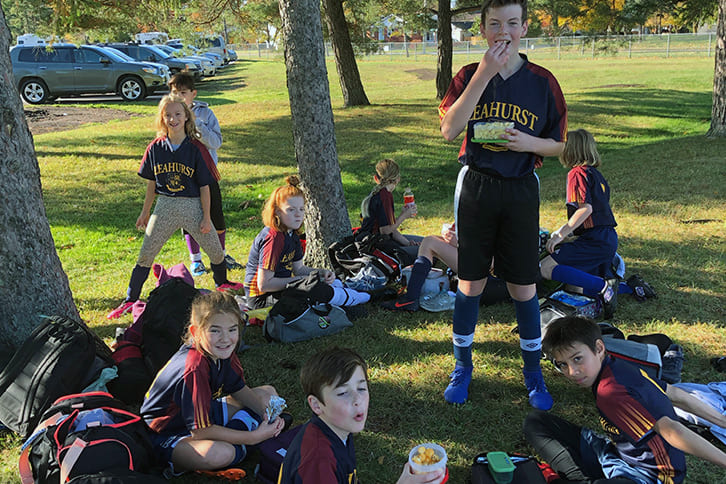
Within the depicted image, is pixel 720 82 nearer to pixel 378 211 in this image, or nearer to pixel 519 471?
pixel 378 211

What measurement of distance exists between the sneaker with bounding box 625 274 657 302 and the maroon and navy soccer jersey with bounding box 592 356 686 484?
7.16 feet

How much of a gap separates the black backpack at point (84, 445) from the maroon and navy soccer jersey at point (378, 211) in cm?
309

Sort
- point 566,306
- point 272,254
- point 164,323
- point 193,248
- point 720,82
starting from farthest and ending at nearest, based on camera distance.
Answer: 1. point 720,82
2. point 193,248
3. point 272,254
4. point 566,306
5. point 164,323

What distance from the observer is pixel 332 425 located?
92.2 inches

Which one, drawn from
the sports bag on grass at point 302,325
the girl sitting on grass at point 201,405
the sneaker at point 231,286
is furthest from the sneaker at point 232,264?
the girl sitting on grass at point 201,405

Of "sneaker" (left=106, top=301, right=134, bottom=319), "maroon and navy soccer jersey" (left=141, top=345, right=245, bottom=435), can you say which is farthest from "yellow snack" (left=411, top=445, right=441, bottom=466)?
"sneaker" (left=106, top=301, right=134, bottom=319)

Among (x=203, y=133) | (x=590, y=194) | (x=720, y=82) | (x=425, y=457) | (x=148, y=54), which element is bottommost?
(x=425, y=457)

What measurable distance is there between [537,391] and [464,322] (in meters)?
0.62

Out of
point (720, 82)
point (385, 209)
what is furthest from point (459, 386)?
point (720, 82)

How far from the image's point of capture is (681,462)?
2.65 meters

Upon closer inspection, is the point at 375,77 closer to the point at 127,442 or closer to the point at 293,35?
the point at 293,35

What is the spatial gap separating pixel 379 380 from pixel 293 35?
10.8ft

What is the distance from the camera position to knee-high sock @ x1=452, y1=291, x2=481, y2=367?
3.51 metres

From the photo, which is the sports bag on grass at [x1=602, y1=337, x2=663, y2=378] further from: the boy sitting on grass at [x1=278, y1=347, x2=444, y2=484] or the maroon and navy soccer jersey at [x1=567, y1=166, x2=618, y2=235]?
the boy sitting on grass at [x1=278, y1=347, x2=444, y2=484]
